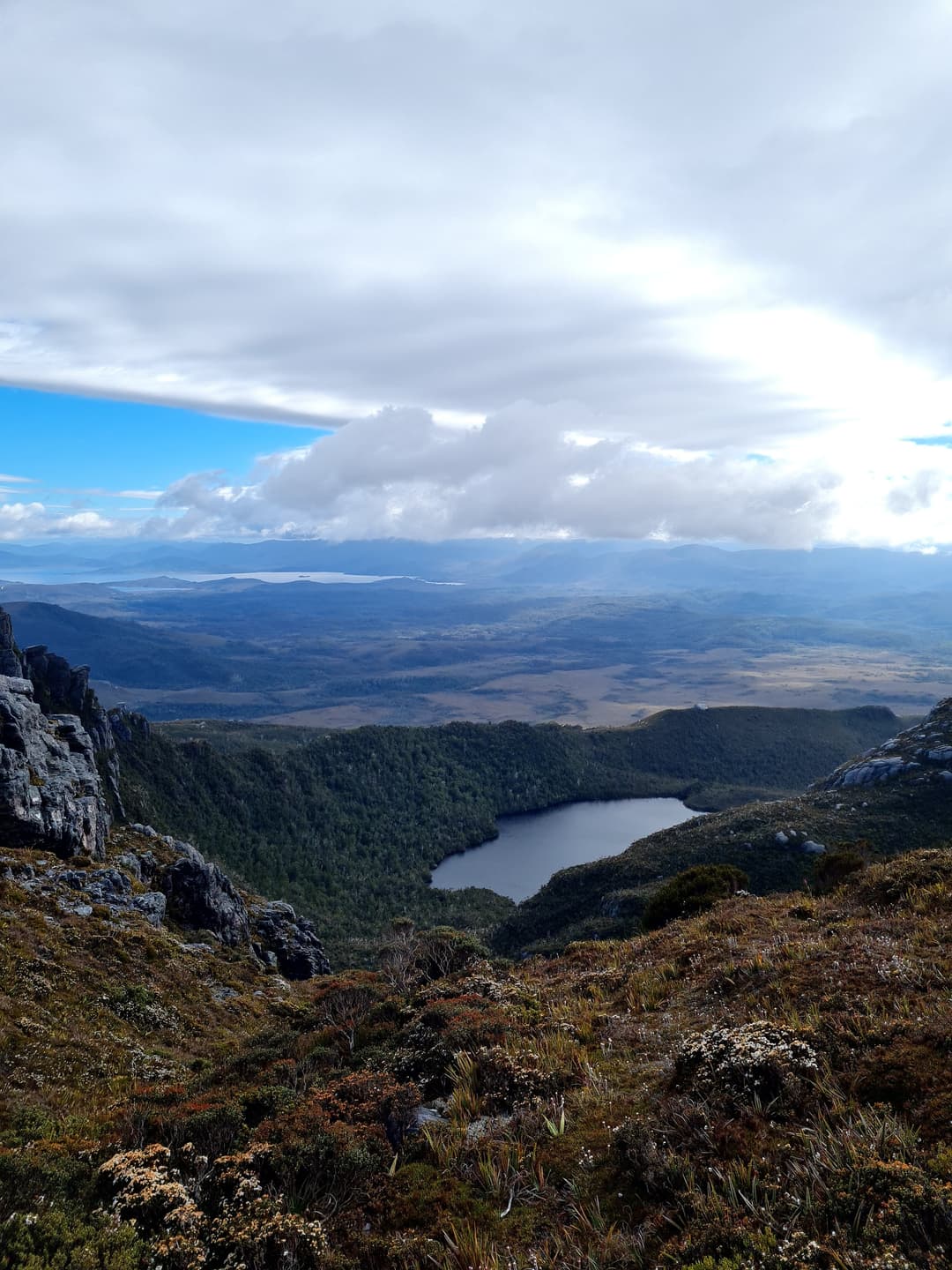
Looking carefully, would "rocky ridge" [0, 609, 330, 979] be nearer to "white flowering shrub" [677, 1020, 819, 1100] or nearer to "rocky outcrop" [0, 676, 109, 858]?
"rocky outcrop" [0, 676, 109, 858]

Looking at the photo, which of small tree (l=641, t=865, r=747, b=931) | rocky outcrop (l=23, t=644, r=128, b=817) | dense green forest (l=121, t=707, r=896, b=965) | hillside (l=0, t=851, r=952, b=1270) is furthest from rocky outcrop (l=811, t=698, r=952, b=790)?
rocky outcrop (l=23, t=644, r=128, b=817)

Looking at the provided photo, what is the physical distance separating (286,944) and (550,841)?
112 meters

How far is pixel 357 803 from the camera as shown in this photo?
6230 inches

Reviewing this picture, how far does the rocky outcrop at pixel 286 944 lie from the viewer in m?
52.4

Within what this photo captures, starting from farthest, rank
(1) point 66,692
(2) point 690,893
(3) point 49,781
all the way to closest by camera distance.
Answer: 1. (1) point 66,692
2. (3) point 49,781
3. (2) point 690,893

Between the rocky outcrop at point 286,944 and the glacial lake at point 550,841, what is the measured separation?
2737 inches

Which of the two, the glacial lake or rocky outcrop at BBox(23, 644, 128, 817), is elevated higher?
rocky outcrop at BBox(23, 644, 128, 817)

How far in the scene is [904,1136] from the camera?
27.5 feet

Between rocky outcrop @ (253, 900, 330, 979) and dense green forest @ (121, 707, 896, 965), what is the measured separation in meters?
14.7

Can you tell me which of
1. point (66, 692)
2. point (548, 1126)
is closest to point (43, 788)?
point (548, 1126)

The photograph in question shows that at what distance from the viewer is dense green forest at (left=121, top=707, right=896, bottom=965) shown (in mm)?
104450

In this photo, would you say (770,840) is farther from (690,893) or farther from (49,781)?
(49,781)

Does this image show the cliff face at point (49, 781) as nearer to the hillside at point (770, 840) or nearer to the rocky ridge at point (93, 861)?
the rocky ridge at point (93, 861)

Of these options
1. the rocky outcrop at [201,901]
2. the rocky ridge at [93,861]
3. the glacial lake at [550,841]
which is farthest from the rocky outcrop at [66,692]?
the glacial lake at [550,841]
